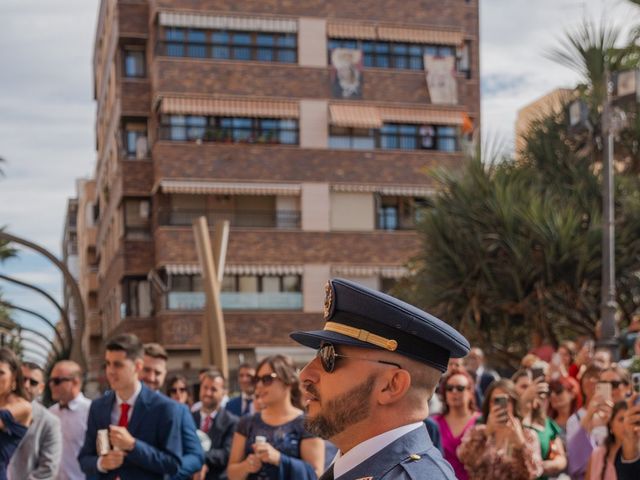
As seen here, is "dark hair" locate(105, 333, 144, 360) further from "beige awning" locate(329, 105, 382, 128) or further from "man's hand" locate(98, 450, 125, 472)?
"beige awning" locate(329, 105, 382, 128)

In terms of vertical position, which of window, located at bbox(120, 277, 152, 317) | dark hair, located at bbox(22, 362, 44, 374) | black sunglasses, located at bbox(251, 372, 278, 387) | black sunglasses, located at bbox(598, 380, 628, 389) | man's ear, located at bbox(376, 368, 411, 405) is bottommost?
window, located at bbox(120, 277, 152, 317)

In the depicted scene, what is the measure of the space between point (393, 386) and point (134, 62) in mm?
39817

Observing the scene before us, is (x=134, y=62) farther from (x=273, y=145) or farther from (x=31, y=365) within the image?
(x=31, y=365)

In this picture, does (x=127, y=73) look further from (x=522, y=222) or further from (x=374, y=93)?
(x=522, y=222)

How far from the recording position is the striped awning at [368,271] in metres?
40.1

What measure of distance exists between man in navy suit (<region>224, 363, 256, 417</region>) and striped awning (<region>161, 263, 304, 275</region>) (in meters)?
26.4

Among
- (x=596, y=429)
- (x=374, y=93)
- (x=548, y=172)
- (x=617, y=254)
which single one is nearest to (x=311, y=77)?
(x=374, y=93)

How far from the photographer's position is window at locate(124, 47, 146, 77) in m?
41.8

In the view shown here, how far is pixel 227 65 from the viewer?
39.7m

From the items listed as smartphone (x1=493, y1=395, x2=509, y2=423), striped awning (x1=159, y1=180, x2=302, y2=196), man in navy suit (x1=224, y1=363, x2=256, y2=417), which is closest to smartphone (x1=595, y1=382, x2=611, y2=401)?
smartphone (x1=493, y1=395, x2=509, y2=423)

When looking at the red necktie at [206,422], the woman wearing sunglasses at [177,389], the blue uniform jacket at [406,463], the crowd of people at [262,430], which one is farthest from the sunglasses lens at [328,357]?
the woman wearing sunglasses at [177,389]

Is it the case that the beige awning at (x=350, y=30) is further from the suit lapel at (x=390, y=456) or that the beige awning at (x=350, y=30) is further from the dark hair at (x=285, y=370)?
the suit lapel at (x=390, y=456)

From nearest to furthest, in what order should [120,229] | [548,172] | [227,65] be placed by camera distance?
[548,172], [227,65], [120,229]

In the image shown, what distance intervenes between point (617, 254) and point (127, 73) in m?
19.8
